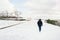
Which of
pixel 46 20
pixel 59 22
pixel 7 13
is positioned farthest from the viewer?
pixel 7 13

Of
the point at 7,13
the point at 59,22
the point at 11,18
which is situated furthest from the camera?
the point at 7,13

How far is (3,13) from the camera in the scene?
2596 inches

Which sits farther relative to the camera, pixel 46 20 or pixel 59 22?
pixel 46 20

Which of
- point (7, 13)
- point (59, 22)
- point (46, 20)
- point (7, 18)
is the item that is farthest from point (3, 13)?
point (59, 22)

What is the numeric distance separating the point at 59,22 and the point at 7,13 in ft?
137

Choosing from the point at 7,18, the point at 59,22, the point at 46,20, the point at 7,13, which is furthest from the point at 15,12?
the point at 59,22

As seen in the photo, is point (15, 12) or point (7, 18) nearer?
point (7, 18)

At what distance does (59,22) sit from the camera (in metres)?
25.2

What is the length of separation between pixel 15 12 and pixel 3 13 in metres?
5.72

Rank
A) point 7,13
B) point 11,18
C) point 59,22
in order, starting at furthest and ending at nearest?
point 7,13 → point 11,18 → point 59,22

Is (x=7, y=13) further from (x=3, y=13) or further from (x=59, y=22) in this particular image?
(x=59, y=22)

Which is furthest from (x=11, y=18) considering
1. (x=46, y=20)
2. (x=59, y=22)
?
(x=59, y=22)

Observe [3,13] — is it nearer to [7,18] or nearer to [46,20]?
[7,18]

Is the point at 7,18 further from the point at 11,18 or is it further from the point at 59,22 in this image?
the point at 59,22
